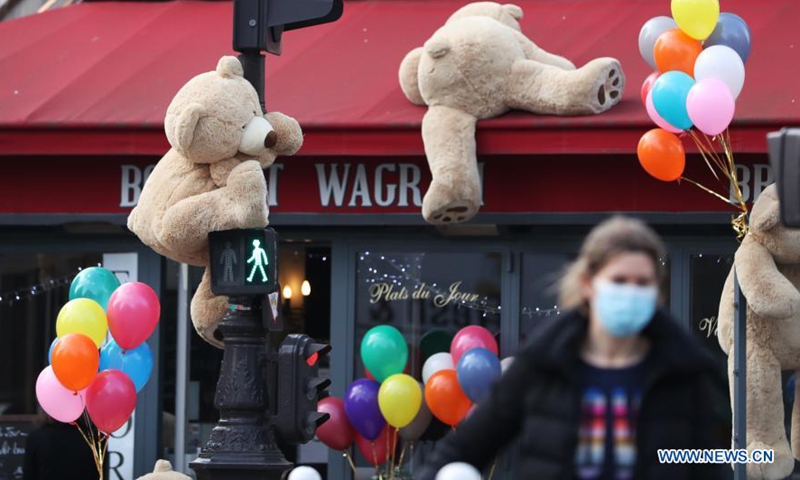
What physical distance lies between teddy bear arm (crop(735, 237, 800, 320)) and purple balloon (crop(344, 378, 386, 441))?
2.78 m

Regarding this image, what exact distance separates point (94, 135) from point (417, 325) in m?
2.71

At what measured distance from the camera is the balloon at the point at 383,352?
10.8 meters

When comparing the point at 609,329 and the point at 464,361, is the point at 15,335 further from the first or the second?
A: the point at 609,329

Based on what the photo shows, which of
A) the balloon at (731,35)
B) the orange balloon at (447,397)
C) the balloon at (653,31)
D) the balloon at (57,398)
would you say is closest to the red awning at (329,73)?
the balloon at (653,31)

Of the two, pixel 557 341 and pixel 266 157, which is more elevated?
pixel 266 157

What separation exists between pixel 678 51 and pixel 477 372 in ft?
8.08

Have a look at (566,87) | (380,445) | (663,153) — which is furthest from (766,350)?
(380,445)

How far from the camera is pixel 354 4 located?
12.6 m

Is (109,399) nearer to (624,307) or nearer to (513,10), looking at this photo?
(513,10)

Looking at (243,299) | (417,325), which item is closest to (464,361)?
(417,325)

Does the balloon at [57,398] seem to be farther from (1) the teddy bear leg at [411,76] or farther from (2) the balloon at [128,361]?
(1) the teddy bear leg at [411,76]

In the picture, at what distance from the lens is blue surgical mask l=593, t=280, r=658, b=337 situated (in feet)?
13.5

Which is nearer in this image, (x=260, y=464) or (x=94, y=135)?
(x=260, y=464)

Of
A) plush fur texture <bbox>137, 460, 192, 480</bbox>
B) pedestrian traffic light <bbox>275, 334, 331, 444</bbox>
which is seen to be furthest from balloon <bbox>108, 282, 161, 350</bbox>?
pedestrian traffic light <bbox>275, 334, 331, 444</bbox>
